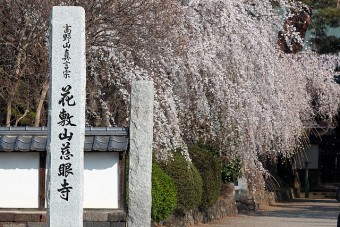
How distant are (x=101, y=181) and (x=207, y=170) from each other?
793 cm

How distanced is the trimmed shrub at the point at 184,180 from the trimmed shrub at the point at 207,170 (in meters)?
1.31

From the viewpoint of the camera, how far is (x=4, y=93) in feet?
50.0

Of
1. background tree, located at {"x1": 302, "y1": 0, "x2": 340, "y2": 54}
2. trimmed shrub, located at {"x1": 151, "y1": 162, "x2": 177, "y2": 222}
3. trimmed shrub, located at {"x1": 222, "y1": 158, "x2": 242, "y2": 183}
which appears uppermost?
background tree, located at {"x1": 302, "y1": 0, "x2": 340, "y2": 54}

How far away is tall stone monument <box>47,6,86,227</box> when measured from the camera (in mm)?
8930

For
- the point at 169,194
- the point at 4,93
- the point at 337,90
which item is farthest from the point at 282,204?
the point at 4,93

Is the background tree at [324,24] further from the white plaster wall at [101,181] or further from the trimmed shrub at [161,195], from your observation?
the white plaster wall at [101,181]

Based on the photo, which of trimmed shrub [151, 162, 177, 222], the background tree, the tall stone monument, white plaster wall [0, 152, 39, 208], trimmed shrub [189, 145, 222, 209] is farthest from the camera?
the background tree

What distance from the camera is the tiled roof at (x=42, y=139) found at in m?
13.2

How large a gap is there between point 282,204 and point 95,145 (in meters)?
18.4

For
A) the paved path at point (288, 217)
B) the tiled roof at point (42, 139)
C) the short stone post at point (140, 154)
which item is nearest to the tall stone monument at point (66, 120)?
the short stone post at point (140, 154)

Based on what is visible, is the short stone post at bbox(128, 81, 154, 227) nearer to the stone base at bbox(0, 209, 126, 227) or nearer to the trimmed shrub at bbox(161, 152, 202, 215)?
the stone base at bbox(0, 209, 126, 227)

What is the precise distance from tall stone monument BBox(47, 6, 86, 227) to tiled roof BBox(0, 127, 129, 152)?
13.7 ft

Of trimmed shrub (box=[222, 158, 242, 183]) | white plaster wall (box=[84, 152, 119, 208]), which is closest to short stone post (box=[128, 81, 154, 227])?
white plaster wall (box=[84, 152, 119, 208])

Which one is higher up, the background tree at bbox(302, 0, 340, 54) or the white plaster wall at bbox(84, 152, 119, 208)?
the background tree at bbox(302, 0, 340, 54)
